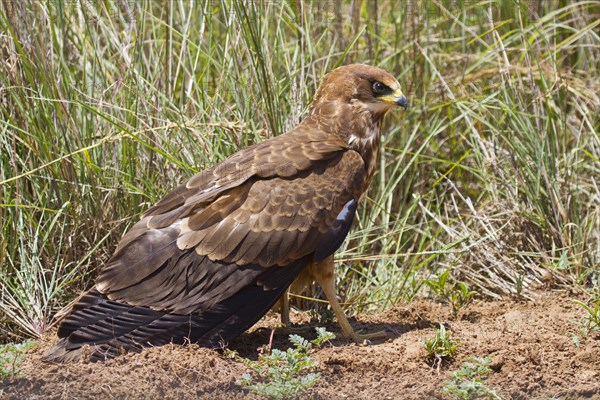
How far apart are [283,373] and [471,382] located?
71 cm

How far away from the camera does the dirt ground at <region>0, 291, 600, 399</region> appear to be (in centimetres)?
359

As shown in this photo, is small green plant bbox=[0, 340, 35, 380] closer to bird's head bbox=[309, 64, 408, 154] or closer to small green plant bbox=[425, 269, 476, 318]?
bird's head bbox=[309, 64, 408, 154]

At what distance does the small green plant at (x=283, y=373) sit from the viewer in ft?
11.4

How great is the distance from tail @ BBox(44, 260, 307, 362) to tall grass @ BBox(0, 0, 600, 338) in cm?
65

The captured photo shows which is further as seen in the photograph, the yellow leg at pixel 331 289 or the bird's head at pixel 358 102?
the bird's head at pixel 358 102

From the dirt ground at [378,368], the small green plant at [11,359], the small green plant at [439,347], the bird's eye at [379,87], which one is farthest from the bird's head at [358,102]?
the small green plant at [11,359]

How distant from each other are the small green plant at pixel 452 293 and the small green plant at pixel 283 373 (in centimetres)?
89

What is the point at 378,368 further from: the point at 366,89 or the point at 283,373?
the point at 366,89

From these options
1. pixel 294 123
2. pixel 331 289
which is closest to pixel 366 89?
pixel 294 123

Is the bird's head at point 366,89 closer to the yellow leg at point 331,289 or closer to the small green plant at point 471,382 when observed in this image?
the yellow leg at point 331,289

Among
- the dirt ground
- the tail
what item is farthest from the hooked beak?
the tail

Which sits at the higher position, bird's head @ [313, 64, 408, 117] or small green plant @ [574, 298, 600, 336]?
bird's head @ [313, 64, 408, 117]

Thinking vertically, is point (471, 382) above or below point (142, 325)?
below

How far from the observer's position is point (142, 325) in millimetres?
4004
